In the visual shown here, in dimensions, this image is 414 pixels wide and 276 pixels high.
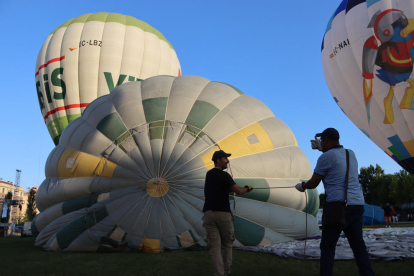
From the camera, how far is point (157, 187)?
648 cm

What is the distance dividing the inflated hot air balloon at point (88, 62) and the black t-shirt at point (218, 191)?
35.9 feet

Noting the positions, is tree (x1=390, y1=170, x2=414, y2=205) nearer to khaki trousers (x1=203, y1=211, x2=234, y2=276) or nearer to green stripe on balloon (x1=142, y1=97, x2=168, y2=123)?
green stripe on balloon (x1=142, y1=97, x2=168, y2=123)

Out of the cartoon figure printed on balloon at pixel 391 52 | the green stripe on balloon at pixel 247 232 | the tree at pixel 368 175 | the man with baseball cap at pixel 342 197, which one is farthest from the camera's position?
the tree at pixel 368 175

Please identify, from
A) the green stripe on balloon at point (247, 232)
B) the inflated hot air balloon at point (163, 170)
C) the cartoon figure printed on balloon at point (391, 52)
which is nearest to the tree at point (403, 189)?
the cartoon figure printed on balloon at point (391, 52)

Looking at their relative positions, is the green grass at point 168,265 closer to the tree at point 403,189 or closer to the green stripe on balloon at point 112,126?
the green stripe on balloon at point 112,126

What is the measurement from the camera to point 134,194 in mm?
6520

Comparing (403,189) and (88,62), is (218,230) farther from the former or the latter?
(403,189)

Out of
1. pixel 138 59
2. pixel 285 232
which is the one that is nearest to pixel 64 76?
pixel 138 59

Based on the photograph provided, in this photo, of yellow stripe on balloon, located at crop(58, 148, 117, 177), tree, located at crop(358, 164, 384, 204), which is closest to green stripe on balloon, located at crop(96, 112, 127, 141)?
yellow stripe on balloon, located at crop(58, 148, 117, 177)

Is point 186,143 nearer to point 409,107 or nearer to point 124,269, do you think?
point 124,269

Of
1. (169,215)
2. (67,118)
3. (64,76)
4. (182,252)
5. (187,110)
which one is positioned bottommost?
(182,252)

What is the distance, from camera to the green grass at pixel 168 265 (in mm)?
4250

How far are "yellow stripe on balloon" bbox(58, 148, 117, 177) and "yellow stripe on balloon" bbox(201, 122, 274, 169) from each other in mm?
1814

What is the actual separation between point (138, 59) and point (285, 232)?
995 cm
